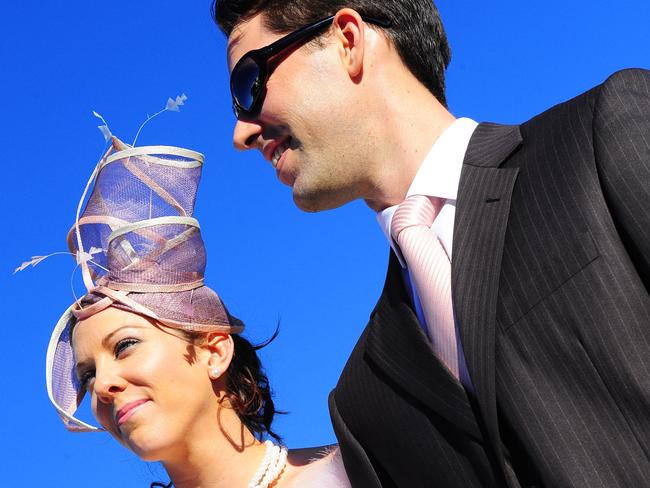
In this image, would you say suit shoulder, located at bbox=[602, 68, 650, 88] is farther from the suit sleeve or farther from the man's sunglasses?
the man's sunglasses

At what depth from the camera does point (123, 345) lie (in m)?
4.86

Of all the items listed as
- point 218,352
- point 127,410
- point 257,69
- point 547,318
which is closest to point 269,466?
point 218,352

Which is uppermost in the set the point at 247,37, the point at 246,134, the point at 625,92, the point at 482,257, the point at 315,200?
the point at 247,37

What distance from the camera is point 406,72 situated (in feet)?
14.0

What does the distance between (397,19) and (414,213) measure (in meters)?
1.12

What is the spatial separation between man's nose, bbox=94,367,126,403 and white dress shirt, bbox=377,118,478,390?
1602 millimetres

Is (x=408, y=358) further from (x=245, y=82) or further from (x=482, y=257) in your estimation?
(x=245, y=82)

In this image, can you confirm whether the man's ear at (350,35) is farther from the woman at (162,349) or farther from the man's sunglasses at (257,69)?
the woman at (162,349)

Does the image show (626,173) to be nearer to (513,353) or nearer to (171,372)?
(513,353)

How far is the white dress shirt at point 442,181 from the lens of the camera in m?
3.57

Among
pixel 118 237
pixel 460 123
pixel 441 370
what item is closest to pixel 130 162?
pixel 118 237

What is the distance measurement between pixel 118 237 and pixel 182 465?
1219 mm

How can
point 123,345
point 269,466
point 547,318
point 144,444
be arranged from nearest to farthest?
1. point 547,318
2. point 144,444
3. point 123,345
4. point 269,466

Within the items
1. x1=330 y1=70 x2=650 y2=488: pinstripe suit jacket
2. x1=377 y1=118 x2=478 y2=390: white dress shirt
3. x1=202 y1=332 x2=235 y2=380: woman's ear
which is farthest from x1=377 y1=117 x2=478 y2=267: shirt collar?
x1=202 y1=332 x2=235 y2=380: woman's ear
